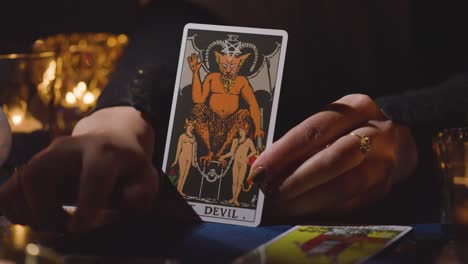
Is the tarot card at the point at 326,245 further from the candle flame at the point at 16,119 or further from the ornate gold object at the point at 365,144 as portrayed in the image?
the candle flame at the point at 16,119

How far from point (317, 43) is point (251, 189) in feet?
3.21

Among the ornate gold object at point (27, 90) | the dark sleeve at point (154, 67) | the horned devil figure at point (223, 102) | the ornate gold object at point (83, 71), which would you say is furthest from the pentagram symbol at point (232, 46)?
the ornate gold object at point (83, 71)

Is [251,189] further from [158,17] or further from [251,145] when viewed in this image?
[158,17]

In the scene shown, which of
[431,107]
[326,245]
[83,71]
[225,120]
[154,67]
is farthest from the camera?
[83,71]

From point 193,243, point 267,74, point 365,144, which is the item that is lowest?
point 193,243

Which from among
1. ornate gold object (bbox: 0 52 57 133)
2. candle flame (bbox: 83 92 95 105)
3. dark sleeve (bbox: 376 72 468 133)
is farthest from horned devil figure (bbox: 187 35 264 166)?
candle flame (bbox: 83 92 95 105)

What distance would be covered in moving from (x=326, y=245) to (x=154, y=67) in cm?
75

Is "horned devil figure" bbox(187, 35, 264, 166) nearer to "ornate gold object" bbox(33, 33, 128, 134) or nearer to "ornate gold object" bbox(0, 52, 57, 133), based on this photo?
"ornate gold object" bbox(0, 52, 57, 133)

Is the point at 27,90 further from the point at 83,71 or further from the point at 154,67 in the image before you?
the point at 83,71

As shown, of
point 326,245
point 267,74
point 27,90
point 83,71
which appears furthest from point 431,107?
point 83,71

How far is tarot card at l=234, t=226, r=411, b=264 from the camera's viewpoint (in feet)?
2.01

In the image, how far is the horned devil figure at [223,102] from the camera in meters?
0.84

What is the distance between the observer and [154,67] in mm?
1303

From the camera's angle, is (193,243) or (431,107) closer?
(193,243)
